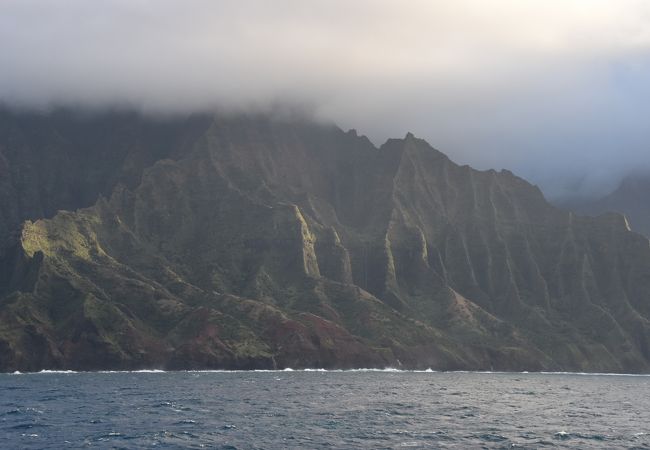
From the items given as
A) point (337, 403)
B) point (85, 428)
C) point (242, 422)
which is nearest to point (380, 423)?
point (242, 422)

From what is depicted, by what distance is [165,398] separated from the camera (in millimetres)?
193250

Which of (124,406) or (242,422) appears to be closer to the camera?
(242,422)

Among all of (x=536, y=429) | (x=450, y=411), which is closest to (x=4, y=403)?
(x=450, y=411)

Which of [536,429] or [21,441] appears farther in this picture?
[536,429]

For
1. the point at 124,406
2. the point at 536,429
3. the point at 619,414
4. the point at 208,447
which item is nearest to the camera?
Result: the point at 208,447

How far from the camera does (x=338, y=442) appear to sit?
123 m

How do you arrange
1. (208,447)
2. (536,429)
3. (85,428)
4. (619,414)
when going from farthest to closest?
(619,414) < (536,429) < (85,428) < (208,447)

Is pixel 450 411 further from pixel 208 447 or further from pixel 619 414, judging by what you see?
pixel 208 447

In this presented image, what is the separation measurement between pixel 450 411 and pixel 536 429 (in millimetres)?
29371

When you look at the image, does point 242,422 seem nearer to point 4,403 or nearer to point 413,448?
point 413,448

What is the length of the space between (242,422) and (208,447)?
2939 centimetres

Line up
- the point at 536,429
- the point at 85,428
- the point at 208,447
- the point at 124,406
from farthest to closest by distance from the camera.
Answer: the point at 124,406 < the point at 536,429 < the point at 85,428 < the point at 208,447

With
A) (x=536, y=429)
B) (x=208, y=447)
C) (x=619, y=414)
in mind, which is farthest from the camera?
(x=619, y=414)

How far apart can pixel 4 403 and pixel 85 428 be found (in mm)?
52145
